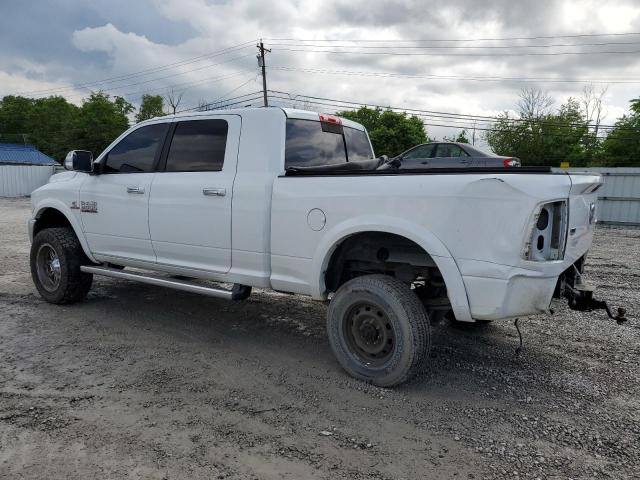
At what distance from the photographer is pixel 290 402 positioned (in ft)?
11.6

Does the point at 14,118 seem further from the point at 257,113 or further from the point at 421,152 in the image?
the point at 257,113

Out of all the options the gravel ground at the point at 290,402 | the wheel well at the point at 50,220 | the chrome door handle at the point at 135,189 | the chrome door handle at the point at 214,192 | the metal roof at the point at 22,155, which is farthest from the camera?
the metal roof at the point at 22,155

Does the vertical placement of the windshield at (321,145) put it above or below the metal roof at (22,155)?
below

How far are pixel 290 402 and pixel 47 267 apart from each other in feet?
13.1

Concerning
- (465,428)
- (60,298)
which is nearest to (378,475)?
(465,428)

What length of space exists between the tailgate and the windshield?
87.4 inches

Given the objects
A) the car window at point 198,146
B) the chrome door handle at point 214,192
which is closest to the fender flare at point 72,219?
the car window at point 198,146

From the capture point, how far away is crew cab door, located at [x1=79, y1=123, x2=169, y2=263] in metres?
5.08

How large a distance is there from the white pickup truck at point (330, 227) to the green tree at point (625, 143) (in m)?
36.7

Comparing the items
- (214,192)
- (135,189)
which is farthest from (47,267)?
(214,192)

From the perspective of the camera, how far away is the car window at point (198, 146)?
463 centimetres

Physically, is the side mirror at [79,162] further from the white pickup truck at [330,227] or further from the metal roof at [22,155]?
the metal roof at [22,155]

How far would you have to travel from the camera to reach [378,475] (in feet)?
8.79

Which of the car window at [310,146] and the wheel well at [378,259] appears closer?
the wheel well at [378,259]
